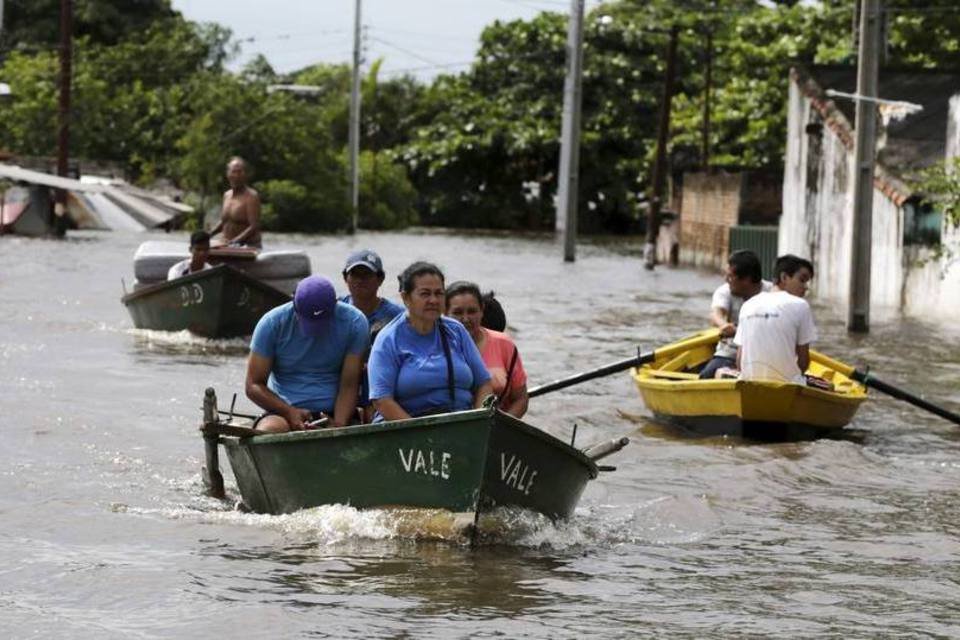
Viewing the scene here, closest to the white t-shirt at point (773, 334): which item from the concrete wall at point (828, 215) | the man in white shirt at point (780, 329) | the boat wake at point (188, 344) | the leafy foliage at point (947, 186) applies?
the man in white shirt at point (780, 329)

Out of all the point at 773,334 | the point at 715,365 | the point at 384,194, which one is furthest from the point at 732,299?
the point at 384,194

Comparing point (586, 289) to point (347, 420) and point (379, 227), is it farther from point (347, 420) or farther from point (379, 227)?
point (379, 227)

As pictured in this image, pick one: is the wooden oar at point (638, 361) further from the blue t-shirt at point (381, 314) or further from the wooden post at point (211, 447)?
the blue t-shirt at point (381, 314)

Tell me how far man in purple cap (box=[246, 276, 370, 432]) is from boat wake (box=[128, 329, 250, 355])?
11.8 metres

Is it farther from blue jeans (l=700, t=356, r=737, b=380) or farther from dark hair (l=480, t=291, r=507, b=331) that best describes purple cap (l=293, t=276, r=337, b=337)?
blue jeans (l=700, t=356, r=737, b=380)

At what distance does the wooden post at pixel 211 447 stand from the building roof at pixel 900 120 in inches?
801

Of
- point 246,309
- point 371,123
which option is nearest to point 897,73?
point 246,309

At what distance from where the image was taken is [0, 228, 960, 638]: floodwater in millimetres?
10180

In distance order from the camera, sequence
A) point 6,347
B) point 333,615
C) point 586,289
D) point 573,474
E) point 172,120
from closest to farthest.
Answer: point 333,615, point 573,474, point 6,347, point 586,289, point 172,120

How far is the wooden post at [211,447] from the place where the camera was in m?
12.2

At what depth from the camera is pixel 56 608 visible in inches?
401

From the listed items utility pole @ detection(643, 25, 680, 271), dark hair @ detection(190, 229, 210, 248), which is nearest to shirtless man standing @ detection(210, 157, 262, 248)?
dark hair @ detection(190, 229, 210, 248)

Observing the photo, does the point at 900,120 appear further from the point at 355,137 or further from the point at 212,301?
the point at 355,137

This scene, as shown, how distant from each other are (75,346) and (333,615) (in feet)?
48.7
